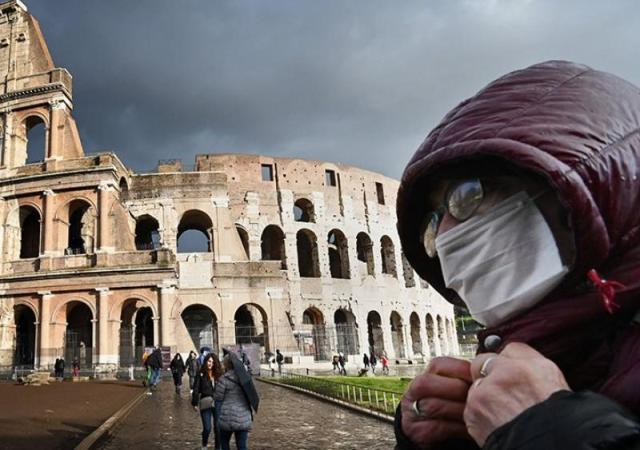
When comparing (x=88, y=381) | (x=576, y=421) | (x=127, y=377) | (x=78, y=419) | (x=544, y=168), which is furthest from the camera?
(x=127, y=377)

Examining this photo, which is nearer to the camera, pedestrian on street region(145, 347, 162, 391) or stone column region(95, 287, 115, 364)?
pedestrian on street region(145, 347, 162, 391)

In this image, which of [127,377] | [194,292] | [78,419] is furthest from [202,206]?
[78,419]

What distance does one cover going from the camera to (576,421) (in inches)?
27.4

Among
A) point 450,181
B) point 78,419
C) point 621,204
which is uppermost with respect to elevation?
point 450,181

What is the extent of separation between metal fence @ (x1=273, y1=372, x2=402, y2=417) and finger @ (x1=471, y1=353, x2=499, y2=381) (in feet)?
30.2

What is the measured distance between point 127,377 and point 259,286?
24.2 ft

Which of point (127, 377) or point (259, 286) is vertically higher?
point (259, 286)

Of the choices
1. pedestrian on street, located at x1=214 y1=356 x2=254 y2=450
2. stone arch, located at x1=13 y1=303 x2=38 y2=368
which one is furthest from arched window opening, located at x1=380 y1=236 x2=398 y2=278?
pedestrian on street, located at x1=214 y1=356 x2=254 y2=450

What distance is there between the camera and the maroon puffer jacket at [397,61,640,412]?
0.86m

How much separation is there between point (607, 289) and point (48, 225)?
2774 centimetres

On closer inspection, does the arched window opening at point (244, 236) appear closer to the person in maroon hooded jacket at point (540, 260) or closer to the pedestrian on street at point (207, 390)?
the pedestrian on street at point (207, 390)

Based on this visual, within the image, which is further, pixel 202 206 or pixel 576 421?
pixel 202 206

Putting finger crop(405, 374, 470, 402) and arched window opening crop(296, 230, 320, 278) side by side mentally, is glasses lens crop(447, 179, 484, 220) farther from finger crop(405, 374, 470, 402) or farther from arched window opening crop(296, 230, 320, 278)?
arched window opening crop(296, 230, 320, 278)

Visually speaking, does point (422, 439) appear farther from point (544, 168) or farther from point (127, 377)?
point (127, 377)
